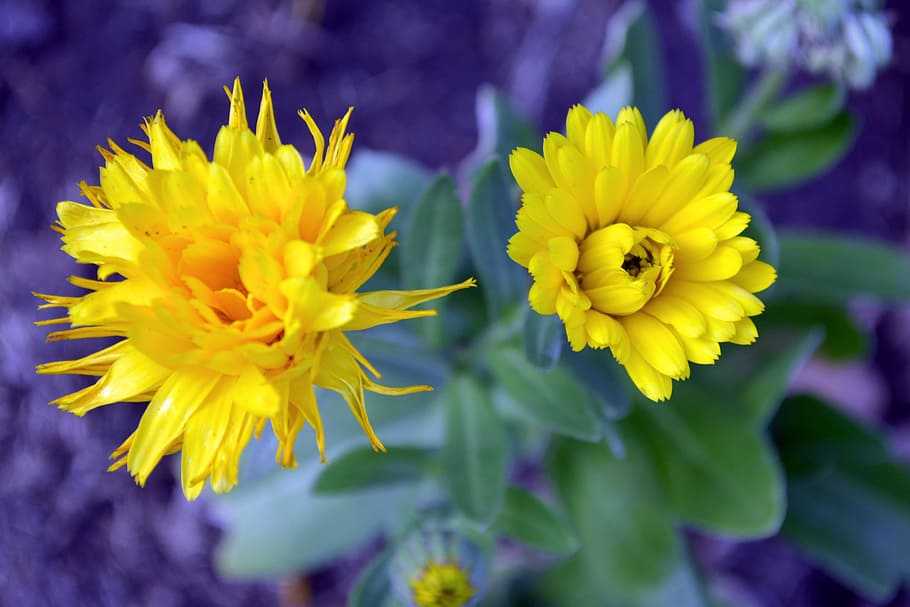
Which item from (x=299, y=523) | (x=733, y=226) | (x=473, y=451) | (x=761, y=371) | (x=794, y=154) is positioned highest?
(x=733, y=226)

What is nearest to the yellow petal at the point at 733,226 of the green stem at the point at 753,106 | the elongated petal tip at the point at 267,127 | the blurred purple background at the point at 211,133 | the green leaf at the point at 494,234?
the green leaf at the point at 494,234

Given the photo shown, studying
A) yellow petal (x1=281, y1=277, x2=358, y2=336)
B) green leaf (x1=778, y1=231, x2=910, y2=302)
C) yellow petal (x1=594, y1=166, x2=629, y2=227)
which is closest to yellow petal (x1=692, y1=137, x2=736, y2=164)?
yellow petal (x1=594, y1=166, x2=629, y2=227)

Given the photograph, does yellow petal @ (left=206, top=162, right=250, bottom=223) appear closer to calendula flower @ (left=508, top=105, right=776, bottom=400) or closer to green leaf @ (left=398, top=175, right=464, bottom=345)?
calendula flower @ (left=508, top=105, right=776, bottom=400)

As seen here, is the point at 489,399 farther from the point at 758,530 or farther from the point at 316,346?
the point at 316,346

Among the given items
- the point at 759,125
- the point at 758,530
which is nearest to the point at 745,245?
the point at 758,530

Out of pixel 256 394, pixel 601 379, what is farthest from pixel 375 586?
pixel 256 394

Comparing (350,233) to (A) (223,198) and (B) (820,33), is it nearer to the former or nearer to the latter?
(A) (223,198)
